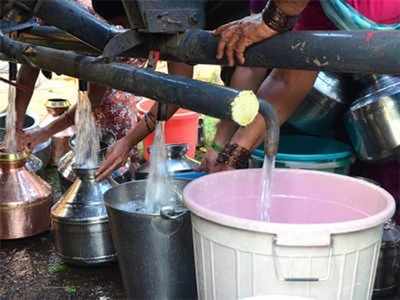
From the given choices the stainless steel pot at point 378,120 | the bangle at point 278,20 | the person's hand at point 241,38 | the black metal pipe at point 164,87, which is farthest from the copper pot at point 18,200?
the bangle at point 278,20

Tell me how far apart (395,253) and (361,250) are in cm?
97

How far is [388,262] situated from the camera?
262 centimetres

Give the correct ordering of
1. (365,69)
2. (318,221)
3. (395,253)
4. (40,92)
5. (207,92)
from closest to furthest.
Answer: (365,69), (207,92), (318,221), (395,253), (40,92)

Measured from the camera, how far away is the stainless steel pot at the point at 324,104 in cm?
312

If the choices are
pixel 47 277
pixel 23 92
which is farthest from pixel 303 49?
pixel 23 92

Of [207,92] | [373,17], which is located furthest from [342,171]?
[207,92]

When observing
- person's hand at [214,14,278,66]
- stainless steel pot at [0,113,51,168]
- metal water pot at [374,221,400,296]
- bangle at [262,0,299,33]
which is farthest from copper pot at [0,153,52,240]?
bangle at [262,0,299,33]

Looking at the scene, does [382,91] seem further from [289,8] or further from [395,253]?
[289,8]

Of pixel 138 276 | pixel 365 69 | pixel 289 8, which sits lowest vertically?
pixel 138 276

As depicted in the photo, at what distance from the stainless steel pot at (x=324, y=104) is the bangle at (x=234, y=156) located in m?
0.63

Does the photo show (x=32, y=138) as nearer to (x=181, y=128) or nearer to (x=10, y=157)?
(x=10, y=157)

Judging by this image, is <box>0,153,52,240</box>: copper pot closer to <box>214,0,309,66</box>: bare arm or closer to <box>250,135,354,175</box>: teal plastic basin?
<box>250,135,354,175</box>: teal plastic basin

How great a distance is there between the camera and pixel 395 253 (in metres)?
2.62

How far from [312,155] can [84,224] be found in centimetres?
116
